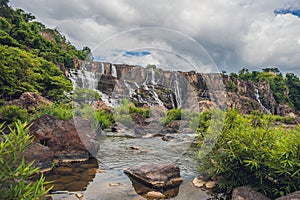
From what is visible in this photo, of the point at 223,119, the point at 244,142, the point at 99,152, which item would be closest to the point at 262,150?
the point at 244,142

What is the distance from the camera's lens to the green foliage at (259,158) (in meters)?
3.48

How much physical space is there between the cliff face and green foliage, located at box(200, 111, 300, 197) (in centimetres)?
160

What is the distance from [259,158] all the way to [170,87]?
7804 millimetres

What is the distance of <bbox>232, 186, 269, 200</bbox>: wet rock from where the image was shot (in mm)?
3600

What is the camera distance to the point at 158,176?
15.2 feet

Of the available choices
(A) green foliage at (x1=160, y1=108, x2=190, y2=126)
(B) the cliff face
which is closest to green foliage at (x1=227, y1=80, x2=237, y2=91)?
(B) the cliff face

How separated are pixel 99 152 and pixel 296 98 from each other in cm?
5938

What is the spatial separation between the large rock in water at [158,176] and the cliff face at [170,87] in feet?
7.01

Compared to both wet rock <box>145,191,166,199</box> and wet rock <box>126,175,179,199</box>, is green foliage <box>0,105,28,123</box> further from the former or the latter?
wet rock <box>145,191,166,199</box>

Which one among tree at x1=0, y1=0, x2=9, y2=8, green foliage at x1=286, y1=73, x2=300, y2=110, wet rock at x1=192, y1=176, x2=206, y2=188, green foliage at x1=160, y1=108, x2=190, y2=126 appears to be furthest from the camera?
green foliage at x1=286, y1=73, x2=300, y2=110

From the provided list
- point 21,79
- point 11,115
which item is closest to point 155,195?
point 11,115

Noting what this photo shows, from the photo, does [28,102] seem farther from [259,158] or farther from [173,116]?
[259,158]

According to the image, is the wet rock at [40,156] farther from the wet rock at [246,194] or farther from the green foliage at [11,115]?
the wet rock at [246,194]

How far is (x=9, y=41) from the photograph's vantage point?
19.0m
